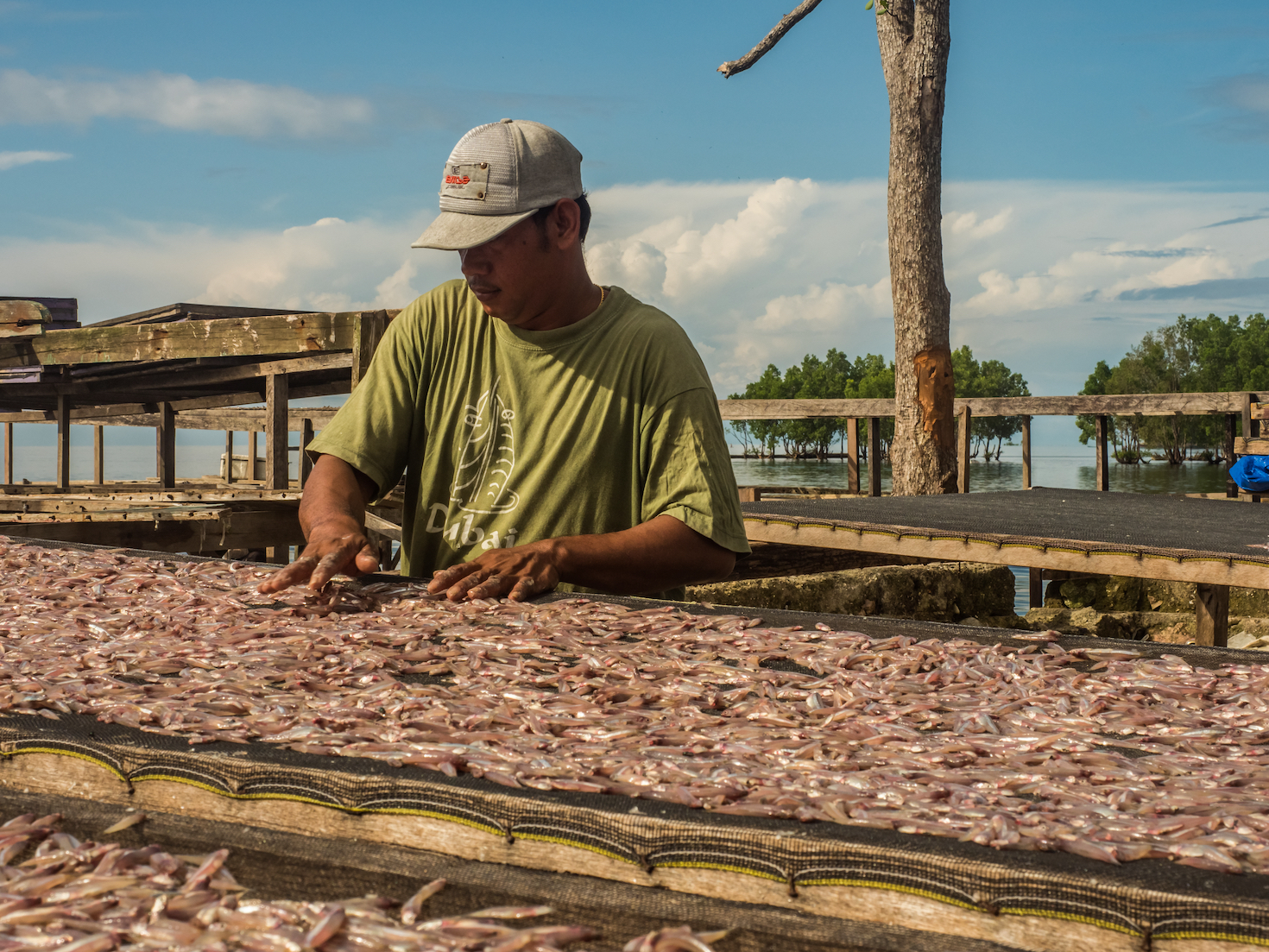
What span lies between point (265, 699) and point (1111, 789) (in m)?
2.07

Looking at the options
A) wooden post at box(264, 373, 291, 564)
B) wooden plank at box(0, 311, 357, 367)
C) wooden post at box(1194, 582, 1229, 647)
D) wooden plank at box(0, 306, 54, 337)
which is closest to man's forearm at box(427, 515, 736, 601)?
wooden plank at box(0, 311, 357, 367)

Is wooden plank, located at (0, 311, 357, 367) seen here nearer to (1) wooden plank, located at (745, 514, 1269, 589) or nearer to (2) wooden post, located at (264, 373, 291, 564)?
(2) wooden post, located at (264, 373, 291, 564)

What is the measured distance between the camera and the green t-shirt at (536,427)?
4.30m

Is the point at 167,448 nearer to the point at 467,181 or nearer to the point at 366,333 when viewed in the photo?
the point at 366,333

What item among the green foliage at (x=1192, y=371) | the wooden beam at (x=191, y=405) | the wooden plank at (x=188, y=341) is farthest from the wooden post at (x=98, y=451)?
the green foliage at (x=1192, y=371)

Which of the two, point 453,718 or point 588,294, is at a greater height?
point 588,294

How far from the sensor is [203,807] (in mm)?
2178

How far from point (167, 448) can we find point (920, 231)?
10.8m

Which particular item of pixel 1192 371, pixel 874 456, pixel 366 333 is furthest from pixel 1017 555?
pixel 1192 371

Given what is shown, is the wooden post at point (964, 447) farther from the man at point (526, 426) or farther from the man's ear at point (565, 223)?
the man's ear at point (565, 223)

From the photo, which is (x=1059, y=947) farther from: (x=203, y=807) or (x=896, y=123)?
(x=896, y=123)

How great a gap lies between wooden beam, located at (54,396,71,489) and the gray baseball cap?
12.9 m

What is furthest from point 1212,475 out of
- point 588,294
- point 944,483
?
point 588,294

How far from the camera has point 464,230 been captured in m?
3.95
